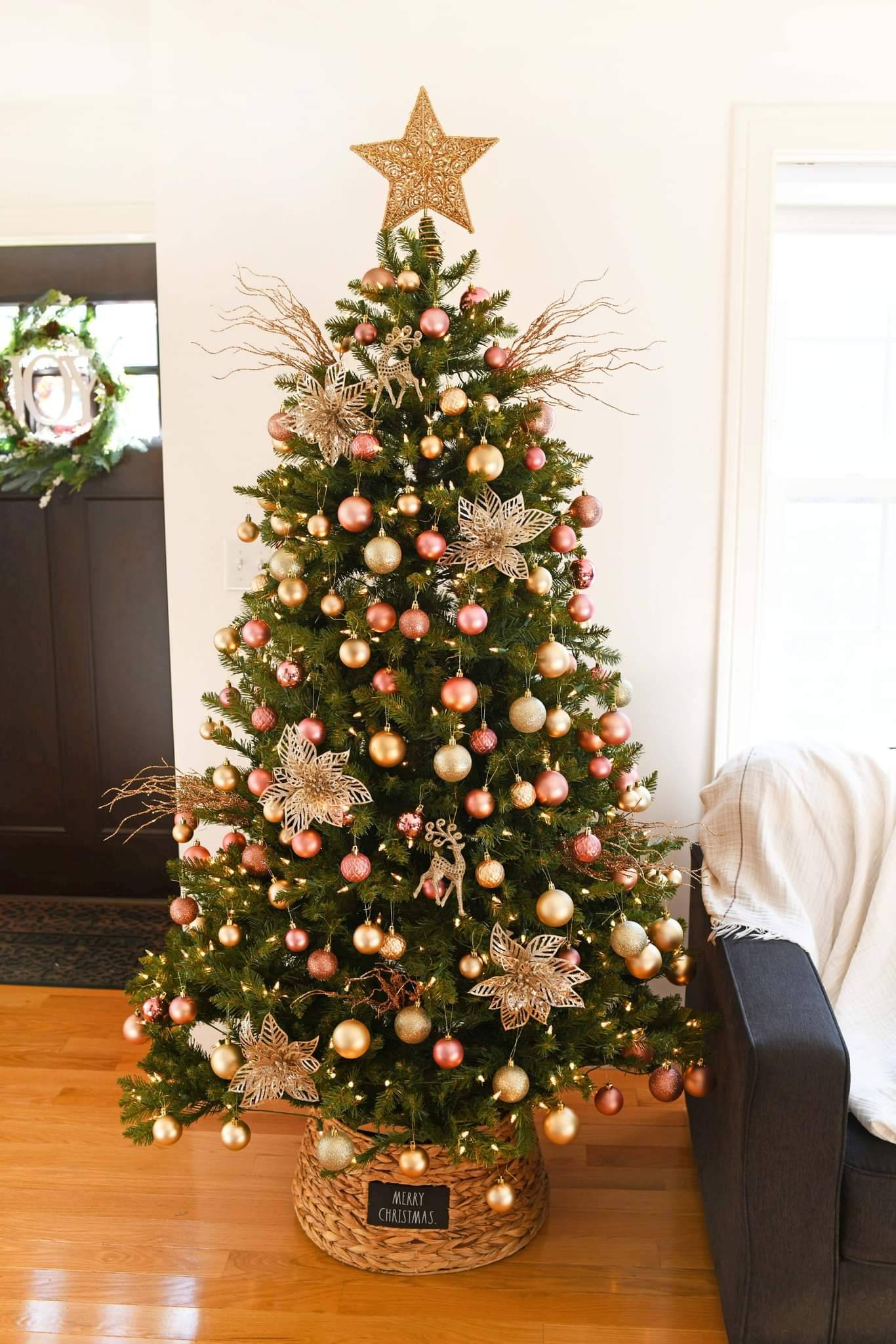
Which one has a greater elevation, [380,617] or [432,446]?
[432,446]

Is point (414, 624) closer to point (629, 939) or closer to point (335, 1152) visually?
point (629, 939)

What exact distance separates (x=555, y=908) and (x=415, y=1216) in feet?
2.05

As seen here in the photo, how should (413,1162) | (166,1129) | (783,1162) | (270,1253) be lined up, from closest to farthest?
(783,1162), (413,1162), (166,1129), (270,1253)

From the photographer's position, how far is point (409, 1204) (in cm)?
173

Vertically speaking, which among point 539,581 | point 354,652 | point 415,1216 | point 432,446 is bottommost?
point 415,1216

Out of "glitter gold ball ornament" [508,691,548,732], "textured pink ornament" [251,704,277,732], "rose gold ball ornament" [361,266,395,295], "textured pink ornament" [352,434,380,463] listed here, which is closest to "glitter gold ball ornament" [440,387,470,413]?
"textured pink ornament" [352,434,380,463]

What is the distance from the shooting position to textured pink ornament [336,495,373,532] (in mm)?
1558

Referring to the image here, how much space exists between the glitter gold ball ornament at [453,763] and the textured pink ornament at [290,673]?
0.86ft

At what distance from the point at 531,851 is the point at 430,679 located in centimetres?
33

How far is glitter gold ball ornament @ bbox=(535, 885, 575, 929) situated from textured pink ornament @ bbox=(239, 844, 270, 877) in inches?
18.1

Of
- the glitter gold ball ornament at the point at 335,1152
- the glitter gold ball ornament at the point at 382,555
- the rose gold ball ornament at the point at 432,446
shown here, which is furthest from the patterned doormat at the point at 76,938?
the rose gold ball ornament at the point at 432,446

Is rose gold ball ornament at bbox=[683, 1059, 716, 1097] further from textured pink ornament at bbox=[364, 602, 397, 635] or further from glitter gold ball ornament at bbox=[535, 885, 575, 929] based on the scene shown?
textured pink ornament at bbox=[364, 602, 397, 635]

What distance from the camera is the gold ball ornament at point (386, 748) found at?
5.07 feet

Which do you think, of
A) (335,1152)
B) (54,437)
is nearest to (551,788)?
(335,1152)
